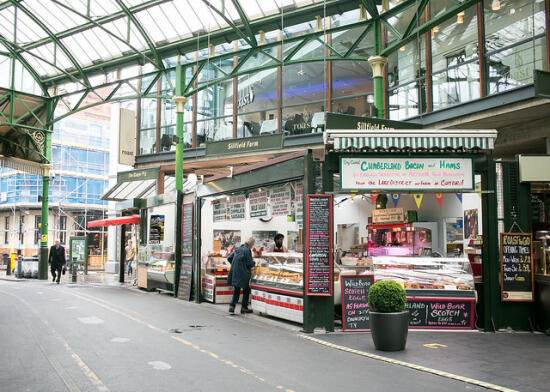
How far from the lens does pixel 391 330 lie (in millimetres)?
7980

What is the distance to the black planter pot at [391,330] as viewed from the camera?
7.97 metres

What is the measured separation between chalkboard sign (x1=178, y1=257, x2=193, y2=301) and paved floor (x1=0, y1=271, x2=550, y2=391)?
3734 millimetres

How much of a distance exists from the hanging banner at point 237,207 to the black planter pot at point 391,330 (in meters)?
6.47

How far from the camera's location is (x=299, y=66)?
22.6 meters

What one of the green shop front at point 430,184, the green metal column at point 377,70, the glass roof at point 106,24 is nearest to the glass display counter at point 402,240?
the green metal column at point 377,70

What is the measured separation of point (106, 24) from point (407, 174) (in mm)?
13550

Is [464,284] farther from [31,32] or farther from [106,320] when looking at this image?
[31,32]

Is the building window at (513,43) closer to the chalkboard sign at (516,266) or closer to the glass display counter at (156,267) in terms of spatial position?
the chalkboard sign at (516,266)

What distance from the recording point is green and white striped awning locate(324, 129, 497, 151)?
9.54 meters

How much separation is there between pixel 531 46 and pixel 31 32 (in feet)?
59.0

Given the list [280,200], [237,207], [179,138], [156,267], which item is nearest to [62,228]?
[156,267]

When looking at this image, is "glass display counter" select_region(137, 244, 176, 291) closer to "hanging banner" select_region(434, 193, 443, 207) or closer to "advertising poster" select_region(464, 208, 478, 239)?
"hanging banner" select_region(434, 193, 443, 207)

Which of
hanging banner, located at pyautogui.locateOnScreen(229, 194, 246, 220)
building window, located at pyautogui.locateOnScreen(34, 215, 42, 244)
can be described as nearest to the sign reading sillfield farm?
hanging banner, located at pyautogui.locateOnScreen(229, 194, 246, 220)

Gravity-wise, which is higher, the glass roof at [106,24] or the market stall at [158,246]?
the glass roof at [106,24]
